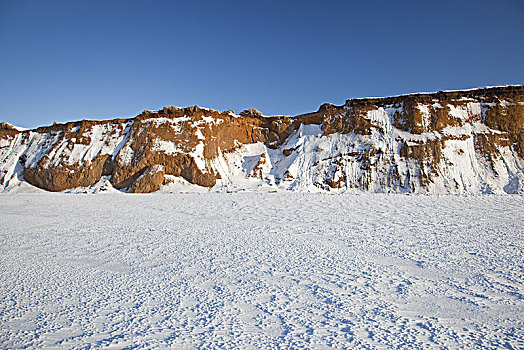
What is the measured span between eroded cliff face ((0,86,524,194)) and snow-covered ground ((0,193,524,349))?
20.3 metres

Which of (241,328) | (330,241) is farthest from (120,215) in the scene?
(241,328)

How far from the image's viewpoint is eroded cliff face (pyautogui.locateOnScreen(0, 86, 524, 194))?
1072 inches

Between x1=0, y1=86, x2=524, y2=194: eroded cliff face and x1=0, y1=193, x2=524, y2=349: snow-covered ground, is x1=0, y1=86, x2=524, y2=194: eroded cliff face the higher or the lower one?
the higher one

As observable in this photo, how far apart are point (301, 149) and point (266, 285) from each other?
1147 inches

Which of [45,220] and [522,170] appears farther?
[522,170]

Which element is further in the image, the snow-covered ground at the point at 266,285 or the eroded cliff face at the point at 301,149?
the eroded cliff face at the point at 301,149

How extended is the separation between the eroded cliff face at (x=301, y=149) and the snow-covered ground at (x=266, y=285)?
20.3 m

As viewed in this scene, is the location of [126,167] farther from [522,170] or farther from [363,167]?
[522,170]

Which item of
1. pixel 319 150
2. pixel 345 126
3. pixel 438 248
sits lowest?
pixel 438 248

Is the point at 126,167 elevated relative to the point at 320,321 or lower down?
elevated

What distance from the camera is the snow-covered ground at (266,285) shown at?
10.2 ft

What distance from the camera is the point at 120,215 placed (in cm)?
1164

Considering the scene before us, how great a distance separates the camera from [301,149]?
32.9 meters

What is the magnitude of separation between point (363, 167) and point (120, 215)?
2370 cm
